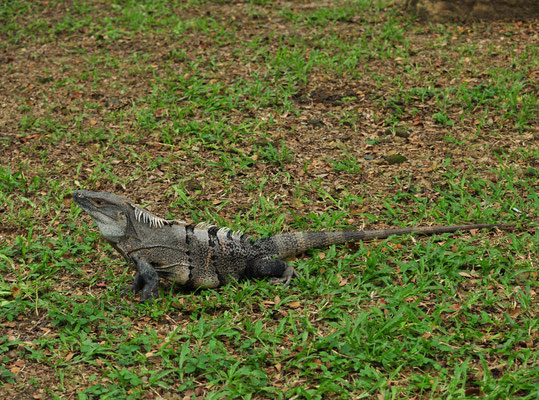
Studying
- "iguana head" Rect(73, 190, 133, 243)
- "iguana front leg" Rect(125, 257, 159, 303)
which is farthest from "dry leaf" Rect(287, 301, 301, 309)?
"iguana head" Rect(73, 190, 133, 243)

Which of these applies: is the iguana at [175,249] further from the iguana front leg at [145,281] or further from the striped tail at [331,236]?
the striped tail at [331,236]

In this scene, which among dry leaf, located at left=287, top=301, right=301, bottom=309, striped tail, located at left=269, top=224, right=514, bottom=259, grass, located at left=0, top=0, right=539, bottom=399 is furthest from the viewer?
striped tail, located at left=269, top=224, right=514, bottom=259

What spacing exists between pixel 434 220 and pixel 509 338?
1.56 m

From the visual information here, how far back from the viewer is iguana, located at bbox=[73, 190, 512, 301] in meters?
4.70

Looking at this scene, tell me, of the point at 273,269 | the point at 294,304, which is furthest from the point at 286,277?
the point at 294,304

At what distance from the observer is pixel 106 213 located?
470cm

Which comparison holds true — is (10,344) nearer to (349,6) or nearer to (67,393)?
Result: (67,393)

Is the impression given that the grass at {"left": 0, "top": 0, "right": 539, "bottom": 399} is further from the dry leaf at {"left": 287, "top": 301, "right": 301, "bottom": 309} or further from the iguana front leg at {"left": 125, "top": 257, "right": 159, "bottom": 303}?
the iguana front leg at {"left": 125, "top": 257, "right": 159, "bottom": 303}

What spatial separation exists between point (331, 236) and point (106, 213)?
179 centimetres

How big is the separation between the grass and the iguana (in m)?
0.14

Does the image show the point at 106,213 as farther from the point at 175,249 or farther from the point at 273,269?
the point at 273,269

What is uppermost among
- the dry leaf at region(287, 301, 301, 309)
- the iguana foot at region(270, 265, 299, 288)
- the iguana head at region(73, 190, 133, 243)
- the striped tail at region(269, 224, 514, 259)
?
the iguana head at region(73, 190, 133, 243)

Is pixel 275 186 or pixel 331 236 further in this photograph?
pixel 275 186

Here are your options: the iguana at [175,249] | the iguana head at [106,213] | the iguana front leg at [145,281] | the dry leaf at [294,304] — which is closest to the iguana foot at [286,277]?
the iguana at [175,249]
